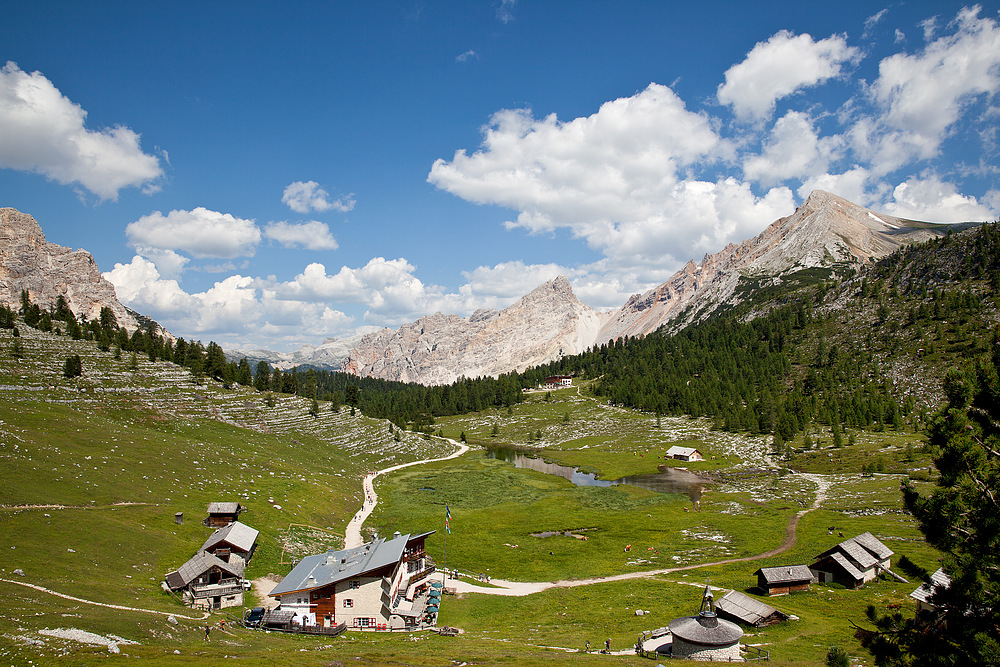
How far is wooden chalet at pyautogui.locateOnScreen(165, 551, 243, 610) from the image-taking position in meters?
42.1

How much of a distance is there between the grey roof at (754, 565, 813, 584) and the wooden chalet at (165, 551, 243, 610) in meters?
48.6

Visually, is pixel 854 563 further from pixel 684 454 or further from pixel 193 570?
pixel 684 454

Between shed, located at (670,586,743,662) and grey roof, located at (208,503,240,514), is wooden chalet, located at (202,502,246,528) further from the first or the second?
shed, located at (670,586,743,662)

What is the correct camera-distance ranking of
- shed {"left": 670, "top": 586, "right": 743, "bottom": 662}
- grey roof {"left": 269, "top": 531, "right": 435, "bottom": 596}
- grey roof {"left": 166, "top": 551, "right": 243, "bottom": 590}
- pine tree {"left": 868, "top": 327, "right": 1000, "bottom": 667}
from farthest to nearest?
1. grey roof {"left": 269, "top": 531, "right": 435, "bottom": 596}
2. grey roof {"left": 166, "top": 551, "right": 243, "bottom": 590}
3. shed {"left": 670, "top": 586, "right": 743, "bottom": 662}
4. pine tree {"left": 868, "top": 327, "right": 1000, "bottom": 667}

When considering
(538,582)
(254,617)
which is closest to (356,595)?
(254,617)

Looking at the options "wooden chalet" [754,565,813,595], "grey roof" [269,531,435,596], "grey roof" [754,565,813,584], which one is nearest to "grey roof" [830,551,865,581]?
"wooden chalet" [754,565,813,595]

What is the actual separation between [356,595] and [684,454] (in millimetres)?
111925

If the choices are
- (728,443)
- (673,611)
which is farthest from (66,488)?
(728,443)

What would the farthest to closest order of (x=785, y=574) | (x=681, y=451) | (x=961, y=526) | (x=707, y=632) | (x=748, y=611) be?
(x=681, y=451)
(x=785, y=574)
(x=748, y=611)
(x=707, y=632)
(x=961, y=526)

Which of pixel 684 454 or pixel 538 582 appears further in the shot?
pixel 684 454

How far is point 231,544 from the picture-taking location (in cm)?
4959

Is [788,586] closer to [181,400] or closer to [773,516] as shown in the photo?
[773,516]

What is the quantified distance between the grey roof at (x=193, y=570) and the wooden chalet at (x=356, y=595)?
18.0ft

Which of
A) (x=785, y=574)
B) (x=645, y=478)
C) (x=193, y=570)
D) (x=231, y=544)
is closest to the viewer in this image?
(x=193, y=570)
